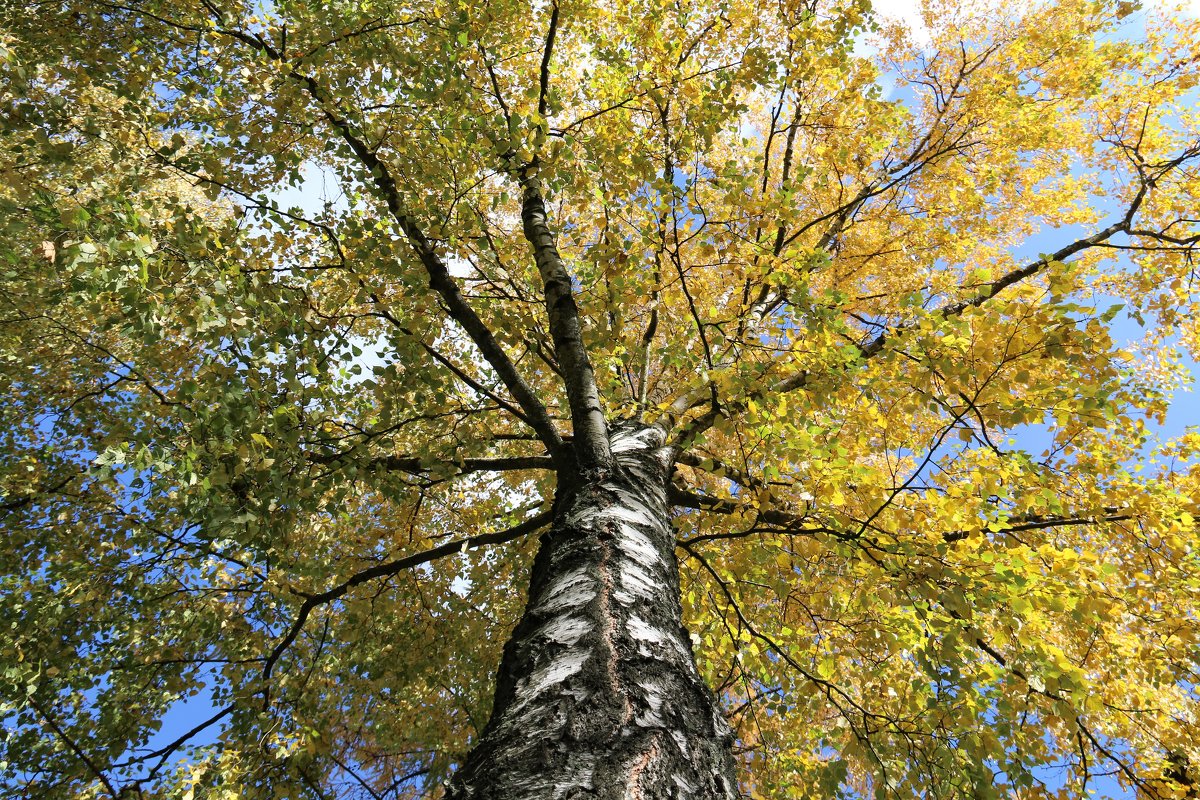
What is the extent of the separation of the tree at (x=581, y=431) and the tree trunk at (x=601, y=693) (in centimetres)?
1

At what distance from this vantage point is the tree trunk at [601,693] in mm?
1323

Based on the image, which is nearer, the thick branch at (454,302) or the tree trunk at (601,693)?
the tree trunk at (601,693)

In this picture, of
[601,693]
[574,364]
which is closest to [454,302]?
[574,364]

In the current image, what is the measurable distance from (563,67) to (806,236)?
150 inches

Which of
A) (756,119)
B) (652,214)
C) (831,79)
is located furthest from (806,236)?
(756,119)

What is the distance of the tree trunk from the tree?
0.6 inches

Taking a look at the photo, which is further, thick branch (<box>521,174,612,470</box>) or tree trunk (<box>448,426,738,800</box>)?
thick branch (<box>521,174,612,470</box>)

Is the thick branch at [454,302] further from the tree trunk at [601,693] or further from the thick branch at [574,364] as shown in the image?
the tree trunk at [601,693]

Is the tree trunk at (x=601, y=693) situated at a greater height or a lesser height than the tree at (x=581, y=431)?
lesser

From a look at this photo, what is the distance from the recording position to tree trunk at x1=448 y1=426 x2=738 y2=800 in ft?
4.34

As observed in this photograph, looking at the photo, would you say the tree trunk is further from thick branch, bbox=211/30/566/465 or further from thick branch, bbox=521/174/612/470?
thick branch, bbox=211/30/566/465

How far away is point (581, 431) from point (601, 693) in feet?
5.48

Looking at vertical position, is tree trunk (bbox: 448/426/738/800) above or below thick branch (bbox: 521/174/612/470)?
below

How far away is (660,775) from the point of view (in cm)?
134
